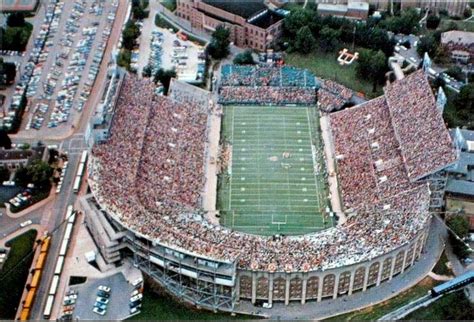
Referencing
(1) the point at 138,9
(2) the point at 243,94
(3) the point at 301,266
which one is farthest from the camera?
(1) the point at 138,9

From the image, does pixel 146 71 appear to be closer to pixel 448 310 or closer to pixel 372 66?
pixel 372 66

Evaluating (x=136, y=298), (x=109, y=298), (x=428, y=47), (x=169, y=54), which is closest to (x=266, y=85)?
(x=169, y=54)

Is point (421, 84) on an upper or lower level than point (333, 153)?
upper

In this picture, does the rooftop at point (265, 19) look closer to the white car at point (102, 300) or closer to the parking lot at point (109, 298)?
the parking lot at point (109, 298)

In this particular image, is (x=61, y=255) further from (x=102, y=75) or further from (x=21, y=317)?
(x=102, y=75)

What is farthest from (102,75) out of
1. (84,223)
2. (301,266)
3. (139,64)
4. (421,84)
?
(301,266)

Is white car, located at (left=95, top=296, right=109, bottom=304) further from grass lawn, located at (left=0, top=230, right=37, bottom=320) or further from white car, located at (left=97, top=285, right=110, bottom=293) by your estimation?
grass lawn, located at (left=0, top=230, right=37, bottom=320)

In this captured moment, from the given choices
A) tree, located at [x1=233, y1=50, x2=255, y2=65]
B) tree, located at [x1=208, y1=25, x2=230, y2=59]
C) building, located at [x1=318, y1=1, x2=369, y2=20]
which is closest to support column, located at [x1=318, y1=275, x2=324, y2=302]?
tree, located at [x1=233, y1=50, x2=255, y2=65]
